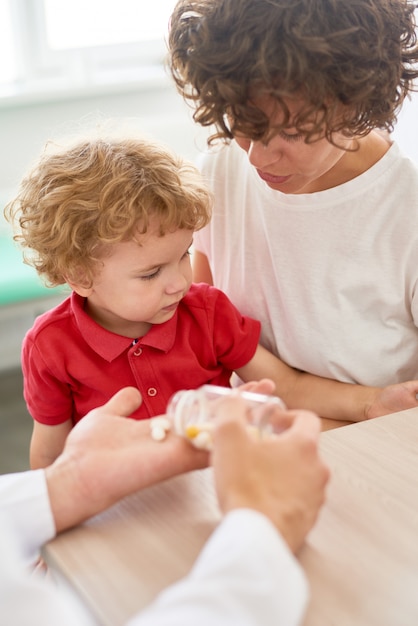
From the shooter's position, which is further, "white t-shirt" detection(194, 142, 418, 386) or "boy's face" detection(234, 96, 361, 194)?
"white t-shirt" detection(194, 142, 418, 386)

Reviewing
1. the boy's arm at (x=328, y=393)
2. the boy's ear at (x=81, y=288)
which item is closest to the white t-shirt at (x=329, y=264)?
the boy's arm at (x=328, y=393)

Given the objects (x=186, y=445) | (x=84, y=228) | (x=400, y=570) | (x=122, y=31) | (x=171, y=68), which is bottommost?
(x=400, y=570)

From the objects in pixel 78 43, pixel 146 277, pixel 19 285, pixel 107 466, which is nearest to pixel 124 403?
pixel 107 466

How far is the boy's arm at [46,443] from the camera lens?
1312mm

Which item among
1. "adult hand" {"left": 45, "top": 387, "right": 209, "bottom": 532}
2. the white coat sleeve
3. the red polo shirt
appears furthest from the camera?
the red polo shirt

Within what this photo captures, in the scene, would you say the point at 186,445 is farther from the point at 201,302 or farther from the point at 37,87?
the point at 37,87

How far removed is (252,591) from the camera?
620 mm

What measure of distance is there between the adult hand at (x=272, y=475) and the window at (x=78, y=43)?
2.07 metres

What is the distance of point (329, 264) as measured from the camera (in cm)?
130

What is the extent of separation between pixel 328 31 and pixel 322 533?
61cm

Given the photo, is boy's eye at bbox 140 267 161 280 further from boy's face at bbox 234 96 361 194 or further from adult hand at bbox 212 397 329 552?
adult hand at bbox 212 397 329 552

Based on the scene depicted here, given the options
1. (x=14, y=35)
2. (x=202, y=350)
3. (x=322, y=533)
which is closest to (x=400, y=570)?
(x=322, y=533)

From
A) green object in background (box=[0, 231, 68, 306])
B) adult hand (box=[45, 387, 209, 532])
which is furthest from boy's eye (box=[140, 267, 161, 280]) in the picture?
green object in background (box=[0, 231, 68, 306])

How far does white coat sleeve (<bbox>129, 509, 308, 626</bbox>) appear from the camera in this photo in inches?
23.9
